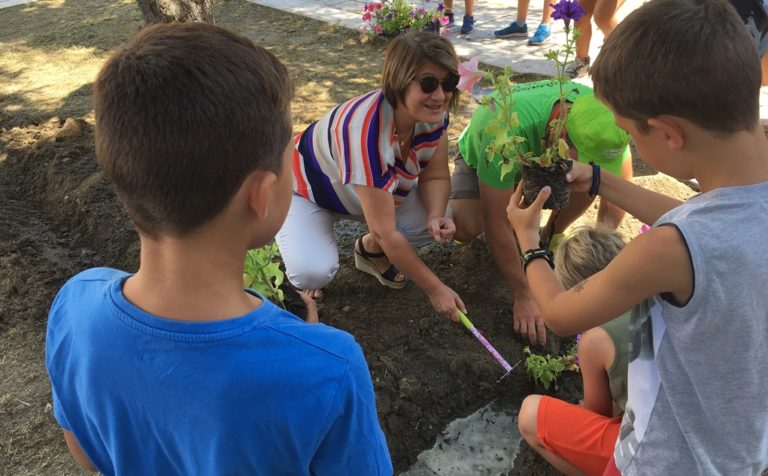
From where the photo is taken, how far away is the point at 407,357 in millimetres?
2949

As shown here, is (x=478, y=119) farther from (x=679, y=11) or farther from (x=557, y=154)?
(x=679, y=11)

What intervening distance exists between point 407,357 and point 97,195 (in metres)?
2.58

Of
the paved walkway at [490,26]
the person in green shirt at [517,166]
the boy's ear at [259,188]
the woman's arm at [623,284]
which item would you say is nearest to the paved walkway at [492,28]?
the paved walkway at [490,26]

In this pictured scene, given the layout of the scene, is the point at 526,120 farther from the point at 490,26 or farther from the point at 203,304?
the point at 490,26

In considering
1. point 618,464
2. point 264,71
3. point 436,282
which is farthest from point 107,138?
point 436,282

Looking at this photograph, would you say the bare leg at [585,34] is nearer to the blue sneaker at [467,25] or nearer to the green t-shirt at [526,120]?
the blue sneaker at [467,25]

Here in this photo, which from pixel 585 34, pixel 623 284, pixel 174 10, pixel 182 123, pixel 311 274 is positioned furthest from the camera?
pixel 585 34

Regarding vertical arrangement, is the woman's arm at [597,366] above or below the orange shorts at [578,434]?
above

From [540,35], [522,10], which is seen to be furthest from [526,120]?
[522,10]

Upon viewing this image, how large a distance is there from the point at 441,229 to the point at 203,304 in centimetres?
213

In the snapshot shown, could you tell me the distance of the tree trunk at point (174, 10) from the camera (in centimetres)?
481

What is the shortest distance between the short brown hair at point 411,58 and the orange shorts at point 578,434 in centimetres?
153

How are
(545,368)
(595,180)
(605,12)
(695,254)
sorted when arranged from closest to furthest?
(695,254) → (595,180) → (545,368) → (605,12)

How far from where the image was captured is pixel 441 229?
3.10 m
